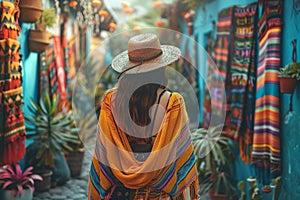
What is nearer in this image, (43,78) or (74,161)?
(43,78)

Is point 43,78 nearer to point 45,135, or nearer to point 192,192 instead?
point 45,135

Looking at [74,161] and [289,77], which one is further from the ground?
[289,77]

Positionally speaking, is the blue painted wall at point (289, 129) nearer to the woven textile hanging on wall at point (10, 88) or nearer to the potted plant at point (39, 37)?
the woven textile hanging on wall at point (10, 88)

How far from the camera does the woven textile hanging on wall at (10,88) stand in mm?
3375

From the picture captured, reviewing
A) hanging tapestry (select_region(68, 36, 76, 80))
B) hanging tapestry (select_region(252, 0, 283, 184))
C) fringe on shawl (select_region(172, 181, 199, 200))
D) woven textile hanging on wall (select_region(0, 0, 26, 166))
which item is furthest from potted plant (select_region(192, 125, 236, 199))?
hanging tapestry (select_region(68, 36, 76, 80))

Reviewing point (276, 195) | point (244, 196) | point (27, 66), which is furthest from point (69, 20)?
point (276, 195)

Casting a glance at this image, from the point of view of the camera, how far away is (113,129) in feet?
7.22

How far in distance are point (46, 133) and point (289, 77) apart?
9.47 ft

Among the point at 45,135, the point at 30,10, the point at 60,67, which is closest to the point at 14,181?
the point at 45,135

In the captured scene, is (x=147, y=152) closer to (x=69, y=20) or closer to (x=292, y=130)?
(x=292, y=130)

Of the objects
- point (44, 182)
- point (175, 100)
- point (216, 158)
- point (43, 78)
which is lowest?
point (44, 182)

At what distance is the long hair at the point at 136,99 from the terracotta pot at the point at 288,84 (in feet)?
4.26

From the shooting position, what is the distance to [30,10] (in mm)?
4191

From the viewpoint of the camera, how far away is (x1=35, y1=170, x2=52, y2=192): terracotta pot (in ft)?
17.0
